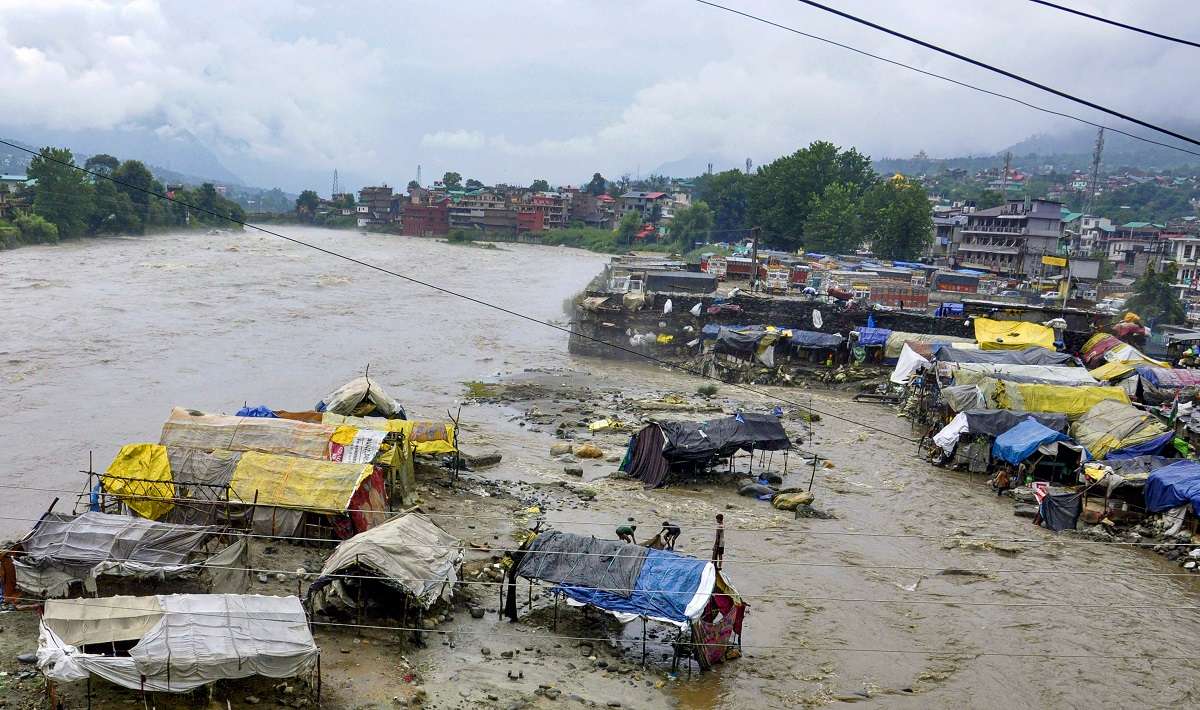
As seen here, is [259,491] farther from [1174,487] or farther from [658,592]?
[1174,487]

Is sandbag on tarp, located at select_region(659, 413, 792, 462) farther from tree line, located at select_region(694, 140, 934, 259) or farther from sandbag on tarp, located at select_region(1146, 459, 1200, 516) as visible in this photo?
tree line, located at select_region(694, 140, 934, 259)

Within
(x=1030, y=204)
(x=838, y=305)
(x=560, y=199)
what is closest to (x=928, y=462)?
(x=838, y=305)

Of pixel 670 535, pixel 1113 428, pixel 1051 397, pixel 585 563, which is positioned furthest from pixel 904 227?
pixel 585 563

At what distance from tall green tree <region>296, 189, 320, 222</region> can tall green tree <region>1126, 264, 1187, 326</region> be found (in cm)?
7790

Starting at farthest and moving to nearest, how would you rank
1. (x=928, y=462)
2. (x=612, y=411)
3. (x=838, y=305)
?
(x=838, y=305) < (x=612, y=411) < (x=928, y=462)

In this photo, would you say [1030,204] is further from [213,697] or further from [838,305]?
[213,697]

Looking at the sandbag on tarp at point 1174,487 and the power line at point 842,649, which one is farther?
the sandbag on tarp at point 1174,487

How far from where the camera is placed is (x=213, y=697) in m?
7.46

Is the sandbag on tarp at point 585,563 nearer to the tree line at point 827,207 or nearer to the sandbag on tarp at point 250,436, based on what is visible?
the sandbag on tarp at point 250,436

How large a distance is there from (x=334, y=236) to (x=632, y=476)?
6846 centimetres

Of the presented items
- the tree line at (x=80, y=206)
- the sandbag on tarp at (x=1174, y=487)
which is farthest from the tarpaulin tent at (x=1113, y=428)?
the tree line at (x=80, y=206)

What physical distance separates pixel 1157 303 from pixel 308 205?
7977 cm

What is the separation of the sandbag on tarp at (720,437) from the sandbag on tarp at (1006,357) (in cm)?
677

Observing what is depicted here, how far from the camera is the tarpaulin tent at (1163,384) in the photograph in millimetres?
18094
